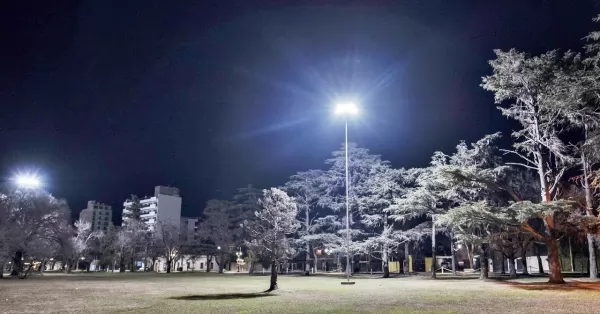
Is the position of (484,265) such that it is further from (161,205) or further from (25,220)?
(161,205)

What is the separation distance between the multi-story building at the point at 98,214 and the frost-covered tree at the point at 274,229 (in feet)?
472

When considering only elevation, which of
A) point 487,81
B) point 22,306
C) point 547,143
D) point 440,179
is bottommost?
point 22,306

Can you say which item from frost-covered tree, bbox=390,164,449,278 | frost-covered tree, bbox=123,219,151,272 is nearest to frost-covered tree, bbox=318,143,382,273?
frost-covered tree, bbox=390,164,449,278

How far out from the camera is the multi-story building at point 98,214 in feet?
497

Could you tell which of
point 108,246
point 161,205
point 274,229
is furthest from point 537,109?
point 161,205

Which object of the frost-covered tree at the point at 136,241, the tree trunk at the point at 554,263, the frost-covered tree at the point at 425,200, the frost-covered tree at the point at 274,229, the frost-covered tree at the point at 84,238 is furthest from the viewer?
the frost-covered tree at the point at 136,241

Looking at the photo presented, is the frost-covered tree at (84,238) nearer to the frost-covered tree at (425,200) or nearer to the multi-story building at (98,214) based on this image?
the frost-covered tree at (425,200)

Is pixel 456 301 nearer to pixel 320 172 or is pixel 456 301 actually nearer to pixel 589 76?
pixel 589 76

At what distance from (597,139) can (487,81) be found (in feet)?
27.4

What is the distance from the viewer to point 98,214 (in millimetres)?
154375

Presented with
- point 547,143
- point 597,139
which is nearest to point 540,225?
point 547,143

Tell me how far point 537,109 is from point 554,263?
30.4ft

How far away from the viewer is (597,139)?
773 inches

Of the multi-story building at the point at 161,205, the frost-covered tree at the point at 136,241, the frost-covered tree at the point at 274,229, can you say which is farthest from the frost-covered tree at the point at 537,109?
the multi-story building at the point at 161,205
